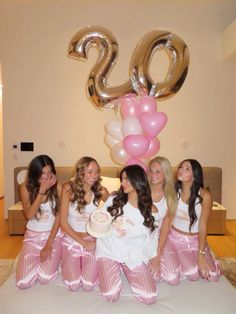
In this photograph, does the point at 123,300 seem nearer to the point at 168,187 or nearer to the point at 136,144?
the point at 168,187

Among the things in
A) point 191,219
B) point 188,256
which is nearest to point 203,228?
point 191,219

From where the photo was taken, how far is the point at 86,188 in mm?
2088

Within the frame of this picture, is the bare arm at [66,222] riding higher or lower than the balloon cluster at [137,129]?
lower

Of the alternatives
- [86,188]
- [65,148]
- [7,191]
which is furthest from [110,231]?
[7,191]

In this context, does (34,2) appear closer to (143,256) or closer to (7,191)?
(7,191)

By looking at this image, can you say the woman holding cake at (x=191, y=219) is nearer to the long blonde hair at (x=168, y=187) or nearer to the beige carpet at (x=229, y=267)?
the long blonde hair at (x=168, y=187)

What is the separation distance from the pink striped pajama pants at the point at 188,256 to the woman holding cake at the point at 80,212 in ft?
2.02

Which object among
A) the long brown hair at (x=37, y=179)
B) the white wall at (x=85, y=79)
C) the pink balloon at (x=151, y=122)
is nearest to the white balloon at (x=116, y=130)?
the pink balloon at (x=151, y=122)

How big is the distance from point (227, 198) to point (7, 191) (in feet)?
11.0

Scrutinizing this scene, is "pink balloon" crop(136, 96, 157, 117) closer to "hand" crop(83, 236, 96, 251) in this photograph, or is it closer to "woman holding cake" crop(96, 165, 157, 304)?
"woman holding cake" crop(96, 165, 157, 304)

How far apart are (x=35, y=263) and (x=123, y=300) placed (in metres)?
0.67

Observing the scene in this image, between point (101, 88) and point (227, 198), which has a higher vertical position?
point (101, 88)

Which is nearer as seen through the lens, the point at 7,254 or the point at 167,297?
the point at 167,297

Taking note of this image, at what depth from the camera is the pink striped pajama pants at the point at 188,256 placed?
1.92m
